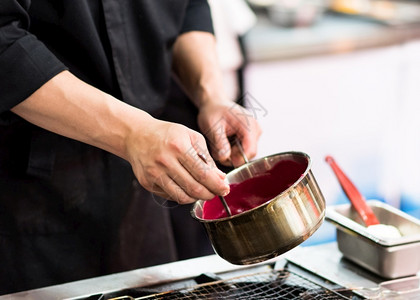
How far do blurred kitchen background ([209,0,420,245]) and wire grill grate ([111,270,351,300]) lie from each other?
1422mm

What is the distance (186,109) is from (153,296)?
0.75 m

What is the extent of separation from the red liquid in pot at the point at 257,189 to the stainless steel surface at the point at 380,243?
0.20 meters

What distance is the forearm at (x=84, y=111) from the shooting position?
3.74 ft

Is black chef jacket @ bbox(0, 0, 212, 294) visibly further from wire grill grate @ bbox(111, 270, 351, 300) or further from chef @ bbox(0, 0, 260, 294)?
wire grill grate @ bbox(111, 270, 351, 300)

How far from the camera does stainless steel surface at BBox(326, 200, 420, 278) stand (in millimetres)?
1229

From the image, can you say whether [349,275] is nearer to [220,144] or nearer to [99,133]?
[220,144]

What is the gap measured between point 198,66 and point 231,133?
1.14 ft

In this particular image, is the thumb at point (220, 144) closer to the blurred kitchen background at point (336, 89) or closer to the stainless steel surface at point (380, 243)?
the stainless steel surface at point (380, 243)

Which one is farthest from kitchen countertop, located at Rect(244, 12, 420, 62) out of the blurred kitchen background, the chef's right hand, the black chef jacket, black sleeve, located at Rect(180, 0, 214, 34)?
the chef's right hand

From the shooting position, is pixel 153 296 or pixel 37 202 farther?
pixel 37 202

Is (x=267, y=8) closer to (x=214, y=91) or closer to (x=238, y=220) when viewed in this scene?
(x=214, y=91)

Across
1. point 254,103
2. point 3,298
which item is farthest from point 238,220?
point 254,103

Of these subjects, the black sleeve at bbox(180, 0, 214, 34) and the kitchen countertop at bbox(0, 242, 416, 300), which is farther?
the black sleeve at bbox(180, 0, 214, 34)

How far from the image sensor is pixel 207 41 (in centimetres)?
171
